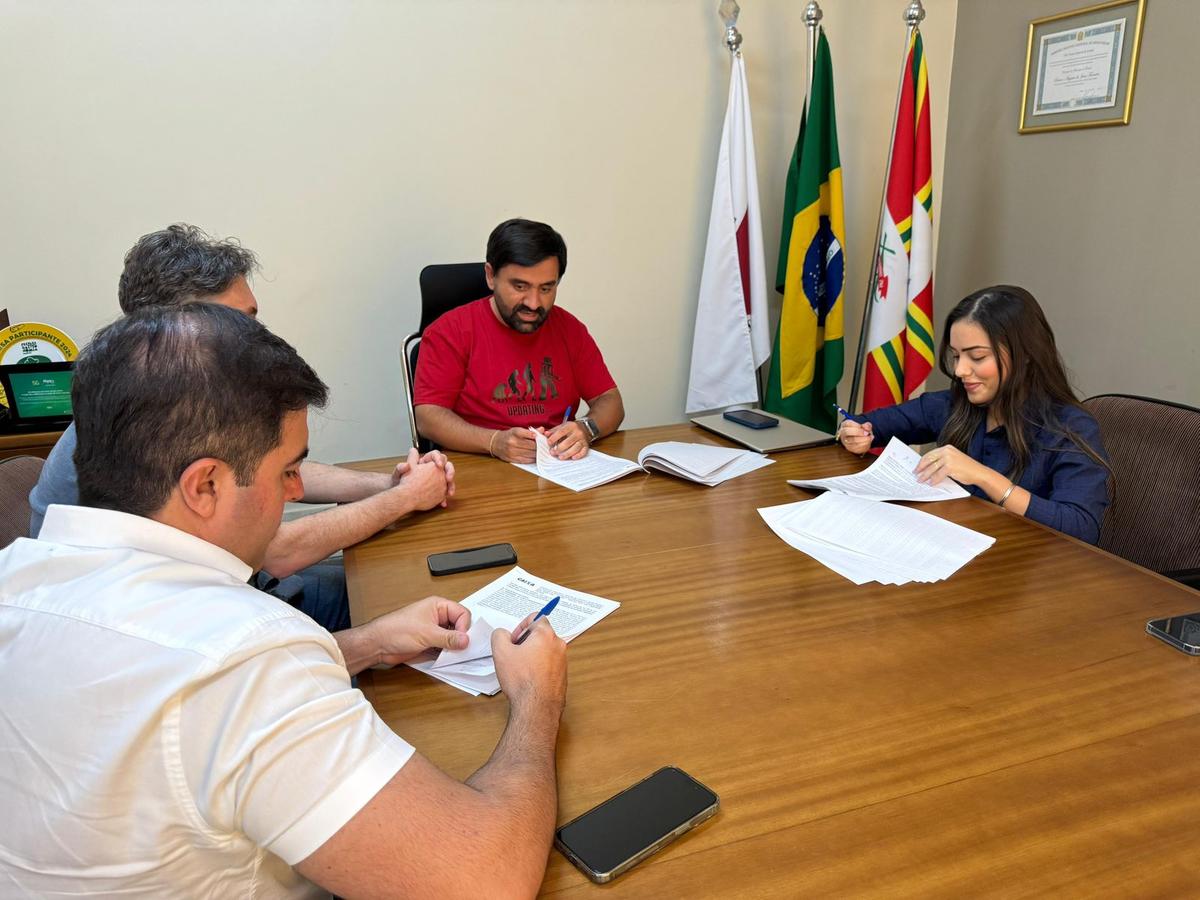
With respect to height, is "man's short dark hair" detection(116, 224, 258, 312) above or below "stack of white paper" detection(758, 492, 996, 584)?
above

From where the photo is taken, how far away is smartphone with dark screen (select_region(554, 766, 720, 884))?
2.61ft

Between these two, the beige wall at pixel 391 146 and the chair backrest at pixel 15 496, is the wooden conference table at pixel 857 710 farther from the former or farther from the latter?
the beige wall at pixel 391 146

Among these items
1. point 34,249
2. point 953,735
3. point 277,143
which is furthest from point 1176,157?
point 34,249

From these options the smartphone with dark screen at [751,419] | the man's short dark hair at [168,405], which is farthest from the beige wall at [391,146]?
the man's short dark hair at [168,405]

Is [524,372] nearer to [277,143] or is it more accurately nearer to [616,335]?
[616,335]

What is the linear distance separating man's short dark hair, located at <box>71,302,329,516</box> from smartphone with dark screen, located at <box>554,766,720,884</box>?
484mm

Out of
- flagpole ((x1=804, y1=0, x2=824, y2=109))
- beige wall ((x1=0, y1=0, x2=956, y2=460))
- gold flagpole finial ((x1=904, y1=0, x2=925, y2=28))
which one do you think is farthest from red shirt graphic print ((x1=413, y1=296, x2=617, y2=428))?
gold flagpole finial ((x1=904, y1=0, x2=925, y2=28))

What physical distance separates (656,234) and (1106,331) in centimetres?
168

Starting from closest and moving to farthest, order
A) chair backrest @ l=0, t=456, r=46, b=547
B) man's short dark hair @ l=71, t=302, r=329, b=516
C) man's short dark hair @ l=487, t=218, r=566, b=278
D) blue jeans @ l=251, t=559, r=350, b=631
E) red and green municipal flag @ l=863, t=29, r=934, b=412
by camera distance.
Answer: man's short dark hair @ l=71, t=302, r=329, b=516 < chair backrest @ l=0, t=456, r=46, b=547 < blue jeans @ l=251, t=559, r=350, b=631 < man's short dark hair @ l=487, t=218, r=566, b=278 < red and green municipal flag @ l=863, t=29, r=934, b=412

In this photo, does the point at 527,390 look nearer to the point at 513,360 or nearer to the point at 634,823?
the point at 513,360

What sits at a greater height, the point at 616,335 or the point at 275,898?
the point at 616,335

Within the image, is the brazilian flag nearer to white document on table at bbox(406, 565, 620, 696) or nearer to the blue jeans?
the blue jeans

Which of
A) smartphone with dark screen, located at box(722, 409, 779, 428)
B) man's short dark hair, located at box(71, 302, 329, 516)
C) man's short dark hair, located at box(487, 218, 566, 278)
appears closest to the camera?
man's short dark hair, located at box(71, 302, 329, 516)

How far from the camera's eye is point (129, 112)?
108 inches
